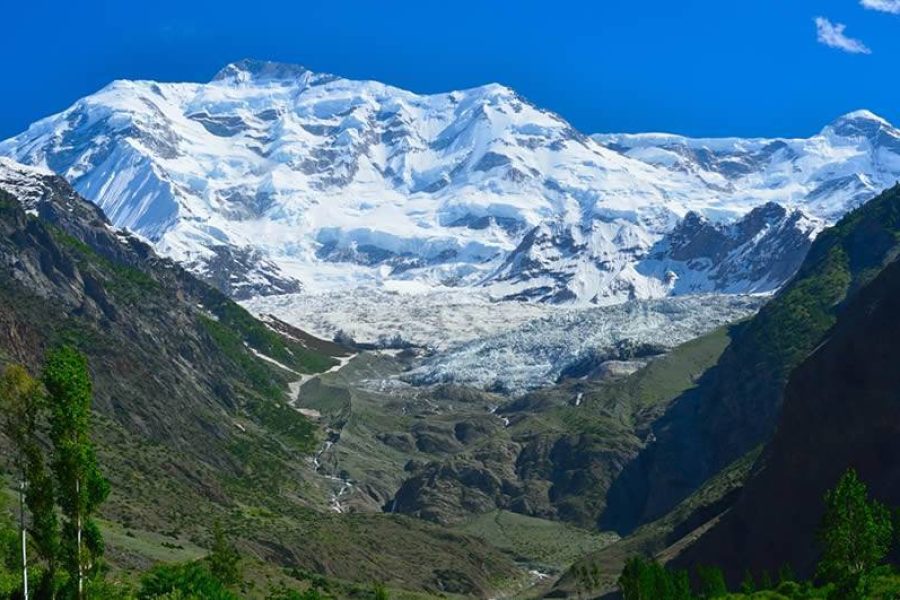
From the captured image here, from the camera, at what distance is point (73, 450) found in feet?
227

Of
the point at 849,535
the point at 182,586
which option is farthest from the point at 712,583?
the point at 182,586

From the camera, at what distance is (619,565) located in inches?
7682

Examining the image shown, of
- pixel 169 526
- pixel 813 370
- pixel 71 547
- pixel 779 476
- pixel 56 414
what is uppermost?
pixel 813 370

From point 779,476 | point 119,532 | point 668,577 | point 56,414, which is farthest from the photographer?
point 779,476

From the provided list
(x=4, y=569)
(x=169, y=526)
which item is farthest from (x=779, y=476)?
(x=4, y=569)

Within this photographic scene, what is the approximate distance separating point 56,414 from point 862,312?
127m

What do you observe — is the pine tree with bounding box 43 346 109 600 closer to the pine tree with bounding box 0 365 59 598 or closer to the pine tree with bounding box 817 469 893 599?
the pine tree with bounding box 0 365 59 598

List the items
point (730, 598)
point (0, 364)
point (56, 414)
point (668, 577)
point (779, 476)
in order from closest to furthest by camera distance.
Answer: point (56, 414) < point (730, 598) < point (668, 577) < point (779, 476) < point (0, 364)

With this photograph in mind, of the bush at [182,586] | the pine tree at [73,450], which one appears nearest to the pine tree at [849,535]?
the bush at [182,586]

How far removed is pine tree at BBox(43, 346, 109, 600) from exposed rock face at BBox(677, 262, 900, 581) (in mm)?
89090

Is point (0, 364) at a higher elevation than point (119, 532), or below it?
higher

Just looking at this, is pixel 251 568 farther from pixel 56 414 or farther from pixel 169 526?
pixel 56 414

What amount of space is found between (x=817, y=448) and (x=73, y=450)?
10598 centimetres

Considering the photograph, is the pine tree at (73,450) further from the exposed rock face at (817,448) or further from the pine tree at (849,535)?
the exposed rock face at (817,448)
